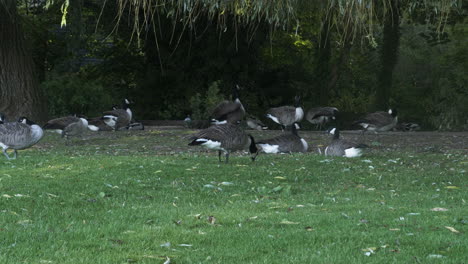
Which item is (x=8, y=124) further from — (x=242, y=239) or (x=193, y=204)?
(x=242, y=239)

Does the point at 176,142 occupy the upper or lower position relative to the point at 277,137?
lower

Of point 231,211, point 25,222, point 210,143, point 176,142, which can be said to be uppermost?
point 25,222

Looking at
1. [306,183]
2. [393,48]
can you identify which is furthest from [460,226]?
[393,48]

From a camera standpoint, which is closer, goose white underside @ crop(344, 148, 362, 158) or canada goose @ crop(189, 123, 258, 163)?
canada goose @ crop(189, 123, 258, 163)

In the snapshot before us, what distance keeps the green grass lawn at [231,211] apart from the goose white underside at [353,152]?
1222 millimetres

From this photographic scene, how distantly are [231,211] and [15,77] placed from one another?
21.3m

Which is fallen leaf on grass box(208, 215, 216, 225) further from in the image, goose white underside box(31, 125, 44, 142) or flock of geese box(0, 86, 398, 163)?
goose white underside box(31, 125, 44, 142)

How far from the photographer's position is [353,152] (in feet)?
60.2

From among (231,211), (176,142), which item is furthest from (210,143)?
(176,142)

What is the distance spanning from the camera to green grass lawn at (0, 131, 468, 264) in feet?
23.2

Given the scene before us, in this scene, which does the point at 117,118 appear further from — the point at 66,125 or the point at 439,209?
the point at 439,209

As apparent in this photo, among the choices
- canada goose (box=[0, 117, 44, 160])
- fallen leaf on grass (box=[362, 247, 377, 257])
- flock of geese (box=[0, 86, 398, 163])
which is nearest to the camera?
fallen leaf on grass (box=[362, 247, 377, 257])

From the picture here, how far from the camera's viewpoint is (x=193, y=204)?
33.7 feet

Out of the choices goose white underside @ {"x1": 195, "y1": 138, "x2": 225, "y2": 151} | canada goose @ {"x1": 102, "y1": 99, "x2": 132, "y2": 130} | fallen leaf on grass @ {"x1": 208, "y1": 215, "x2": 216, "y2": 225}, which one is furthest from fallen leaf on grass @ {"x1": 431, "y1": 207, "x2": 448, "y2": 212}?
canada goose @ {"x1": 102, "y1": 99, "x2": 132, "y2": 130}
